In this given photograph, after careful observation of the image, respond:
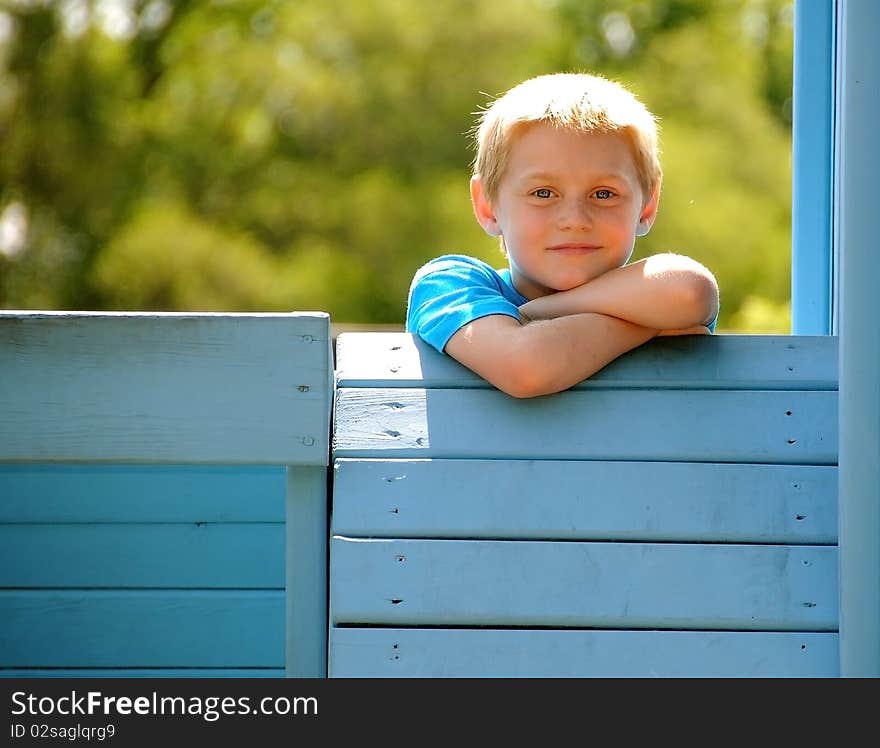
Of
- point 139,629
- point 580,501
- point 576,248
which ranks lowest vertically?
point 139,629

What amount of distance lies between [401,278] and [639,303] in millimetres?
17748

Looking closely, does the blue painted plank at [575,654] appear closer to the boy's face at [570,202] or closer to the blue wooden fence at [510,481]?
the blue wooden fence at [510,481]

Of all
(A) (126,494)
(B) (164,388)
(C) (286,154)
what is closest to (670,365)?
(B) (164,388)

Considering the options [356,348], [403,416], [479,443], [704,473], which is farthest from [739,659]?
[356,348]

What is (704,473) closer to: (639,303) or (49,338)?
(639,303)

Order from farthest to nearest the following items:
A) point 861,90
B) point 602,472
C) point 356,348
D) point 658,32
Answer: point 658,32 < point 356,348 < point 602,472 < point 861,90

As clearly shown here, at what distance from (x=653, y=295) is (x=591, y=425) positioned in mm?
259

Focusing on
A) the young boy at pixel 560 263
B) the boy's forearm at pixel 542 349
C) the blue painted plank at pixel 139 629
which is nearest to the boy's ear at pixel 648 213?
the young boy at pixel 560 263

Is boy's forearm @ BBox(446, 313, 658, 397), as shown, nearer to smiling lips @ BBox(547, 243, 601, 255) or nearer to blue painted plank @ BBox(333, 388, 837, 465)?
blue painted plank @ BBox(333, 388, 837, 465)

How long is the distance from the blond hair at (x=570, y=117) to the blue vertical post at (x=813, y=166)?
65cm

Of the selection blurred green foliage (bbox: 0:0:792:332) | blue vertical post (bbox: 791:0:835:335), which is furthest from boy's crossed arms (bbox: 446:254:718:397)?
blurred green foliage (bbox: 0:0:792:332)

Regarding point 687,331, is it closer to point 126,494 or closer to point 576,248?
point 576,248

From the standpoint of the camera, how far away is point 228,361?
219cm

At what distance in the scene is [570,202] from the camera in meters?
2.50
